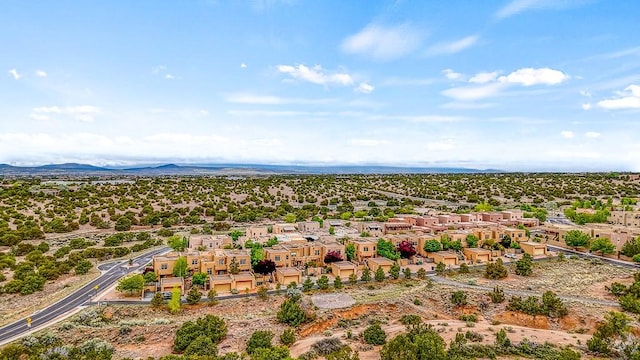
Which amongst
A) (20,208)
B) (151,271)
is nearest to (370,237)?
(151,271)

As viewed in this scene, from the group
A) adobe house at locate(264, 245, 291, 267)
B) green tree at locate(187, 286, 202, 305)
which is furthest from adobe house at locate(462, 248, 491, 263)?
green tree at locate(187, 286, 202, 305)

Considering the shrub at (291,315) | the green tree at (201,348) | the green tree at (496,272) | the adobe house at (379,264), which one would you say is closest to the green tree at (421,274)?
the adobe house at (379,264)

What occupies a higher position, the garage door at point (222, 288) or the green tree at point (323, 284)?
the green tree at point (323, 284)

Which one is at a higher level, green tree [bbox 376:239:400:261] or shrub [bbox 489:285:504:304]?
green tree [bbox 376:239:400:261]

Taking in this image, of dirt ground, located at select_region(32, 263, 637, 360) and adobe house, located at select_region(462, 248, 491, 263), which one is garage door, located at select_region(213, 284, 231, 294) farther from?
adobe house, located at select_region(462, 248, 491, 263)

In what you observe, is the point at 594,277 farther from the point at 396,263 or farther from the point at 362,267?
the point at 362,267

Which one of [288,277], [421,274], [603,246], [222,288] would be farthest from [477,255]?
[222,288]

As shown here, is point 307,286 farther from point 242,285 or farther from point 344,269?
point 242,285

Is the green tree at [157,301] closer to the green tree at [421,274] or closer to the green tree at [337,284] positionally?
the green tree at [337,284]
